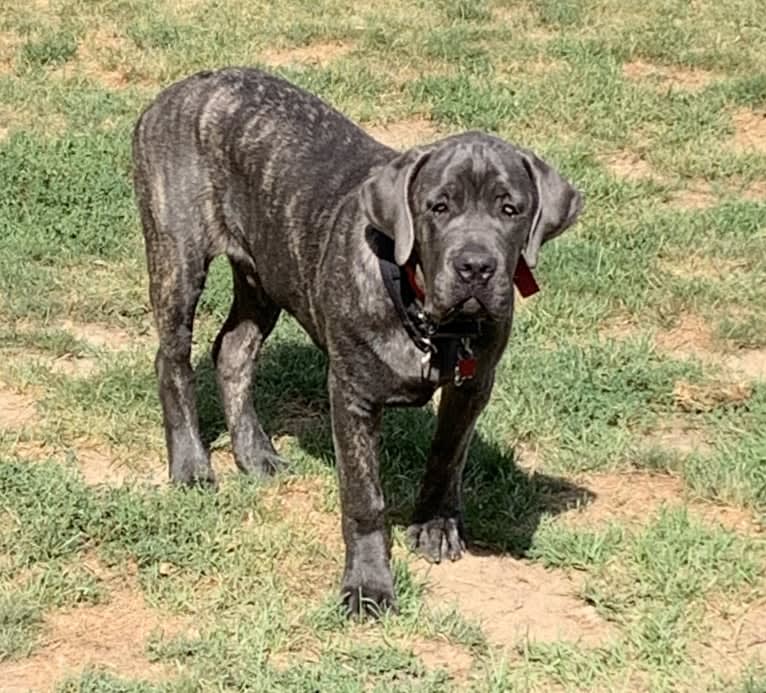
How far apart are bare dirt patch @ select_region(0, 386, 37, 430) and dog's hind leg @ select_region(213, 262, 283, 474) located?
2.58 feet

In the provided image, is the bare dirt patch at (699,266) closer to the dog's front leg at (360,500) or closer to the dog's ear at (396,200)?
the dog's front leg at (360,500)

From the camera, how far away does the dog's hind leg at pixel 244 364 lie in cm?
587

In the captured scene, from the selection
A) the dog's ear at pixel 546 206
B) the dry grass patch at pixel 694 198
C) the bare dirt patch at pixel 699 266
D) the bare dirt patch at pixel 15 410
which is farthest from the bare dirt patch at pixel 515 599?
the dry grass patch at pixel 694 198

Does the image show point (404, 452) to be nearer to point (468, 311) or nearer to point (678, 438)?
point (678, 438)

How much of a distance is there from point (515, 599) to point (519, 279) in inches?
42.3

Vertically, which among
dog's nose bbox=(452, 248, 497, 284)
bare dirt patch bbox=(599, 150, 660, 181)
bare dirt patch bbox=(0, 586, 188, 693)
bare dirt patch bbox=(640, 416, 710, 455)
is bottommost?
bare dirt patch bbox=(599, 150, 660, 181)

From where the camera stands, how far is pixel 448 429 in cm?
514

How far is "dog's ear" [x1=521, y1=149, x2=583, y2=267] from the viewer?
Answer: 15.1 feet

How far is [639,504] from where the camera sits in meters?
5.63

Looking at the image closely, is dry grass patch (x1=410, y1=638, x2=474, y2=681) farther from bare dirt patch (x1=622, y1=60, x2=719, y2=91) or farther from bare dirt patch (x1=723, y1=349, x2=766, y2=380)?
bare dirt patch (x1=622, y1=60, x2=719, y2=91)

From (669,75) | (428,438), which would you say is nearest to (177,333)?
(428,438)

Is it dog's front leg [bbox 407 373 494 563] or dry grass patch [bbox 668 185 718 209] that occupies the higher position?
dog's front leg [bbox 407 373 494 563]

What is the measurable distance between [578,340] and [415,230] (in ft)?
8.29

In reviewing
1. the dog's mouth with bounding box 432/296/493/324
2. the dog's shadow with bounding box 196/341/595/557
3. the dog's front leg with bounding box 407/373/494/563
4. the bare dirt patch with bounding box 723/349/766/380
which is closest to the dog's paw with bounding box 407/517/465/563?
the dog's front leg with bounding box 407/373/494/563
